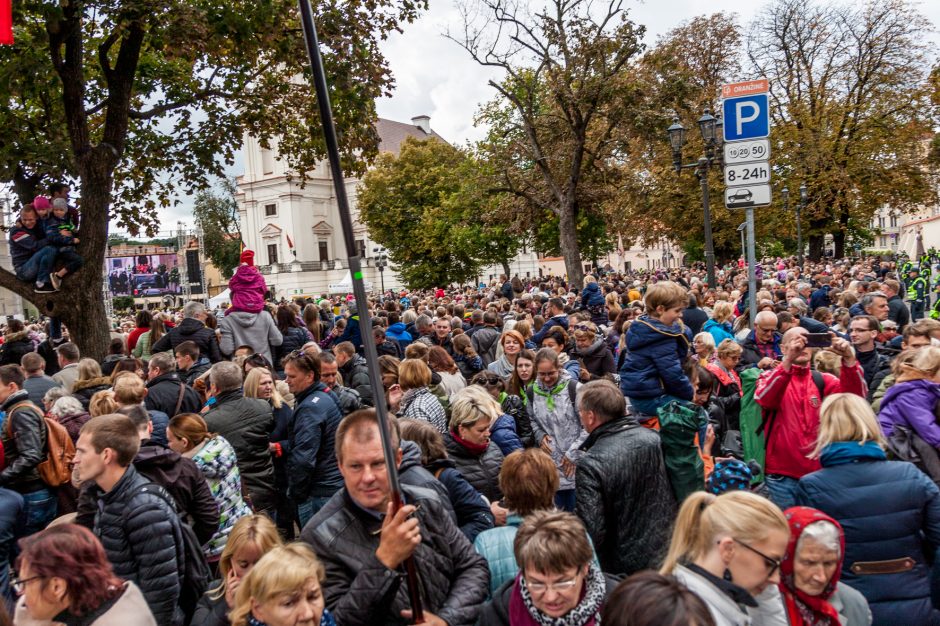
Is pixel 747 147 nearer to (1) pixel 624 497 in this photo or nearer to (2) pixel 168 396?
(1) pixel 624 497

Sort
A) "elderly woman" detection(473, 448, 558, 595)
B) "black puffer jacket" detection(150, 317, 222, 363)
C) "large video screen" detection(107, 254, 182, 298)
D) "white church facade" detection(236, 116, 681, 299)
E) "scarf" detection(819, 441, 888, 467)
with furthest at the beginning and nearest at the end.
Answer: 1. "white church facade" detection(236, 116, 681, 299)
2. "large video screen" detection(107, 254, 182, 298)
3. "black puffer jacket" detection(150, 317, 222, 363)
4. "scarf" detection(819, 441, 888, 467)
5. "elderly woman" detection(473, 448, 558, 595)

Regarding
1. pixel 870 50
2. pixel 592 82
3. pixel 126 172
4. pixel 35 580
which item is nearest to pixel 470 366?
pixel 35 580

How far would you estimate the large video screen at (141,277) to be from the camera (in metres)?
58.9

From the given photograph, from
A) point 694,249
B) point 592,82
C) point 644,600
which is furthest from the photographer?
point 694,249

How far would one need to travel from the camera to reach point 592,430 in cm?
413

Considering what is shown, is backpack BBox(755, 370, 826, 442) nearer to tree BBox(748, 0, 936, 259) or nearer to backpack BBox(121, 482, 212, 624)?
backpack BBox(121, 482, 212, 624)

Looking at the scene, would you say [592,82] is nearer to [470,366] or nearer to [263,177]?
[470,366]

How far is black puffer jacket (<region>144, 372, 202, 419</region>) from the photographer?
623 cm

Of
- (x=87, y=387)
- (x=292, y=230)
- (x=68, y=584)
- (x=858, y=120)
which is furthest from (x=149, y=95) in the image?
(x=292, y=230)

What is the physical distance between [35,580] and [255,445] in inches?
114

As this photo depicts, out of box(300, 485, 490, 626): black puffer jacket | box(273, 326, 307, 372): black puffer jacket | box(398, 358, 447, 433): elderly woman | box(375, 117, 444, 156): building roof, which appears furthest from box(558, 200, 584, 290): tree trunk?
box(375, 117, 444, 156): building roof

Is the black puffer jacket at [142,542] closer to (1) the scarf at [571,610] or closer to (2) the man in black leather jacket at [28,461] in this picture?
(2) the man in black leather jacket at [28,461]

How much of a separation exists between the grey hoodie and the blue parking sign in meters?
6.02

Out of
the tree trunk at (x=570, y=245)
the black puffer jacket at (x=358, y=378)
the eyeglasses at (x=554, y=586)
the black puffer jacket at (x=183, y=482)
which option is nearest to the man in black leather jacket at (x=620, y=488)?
the eyeglasses at (x=554, y=586)
